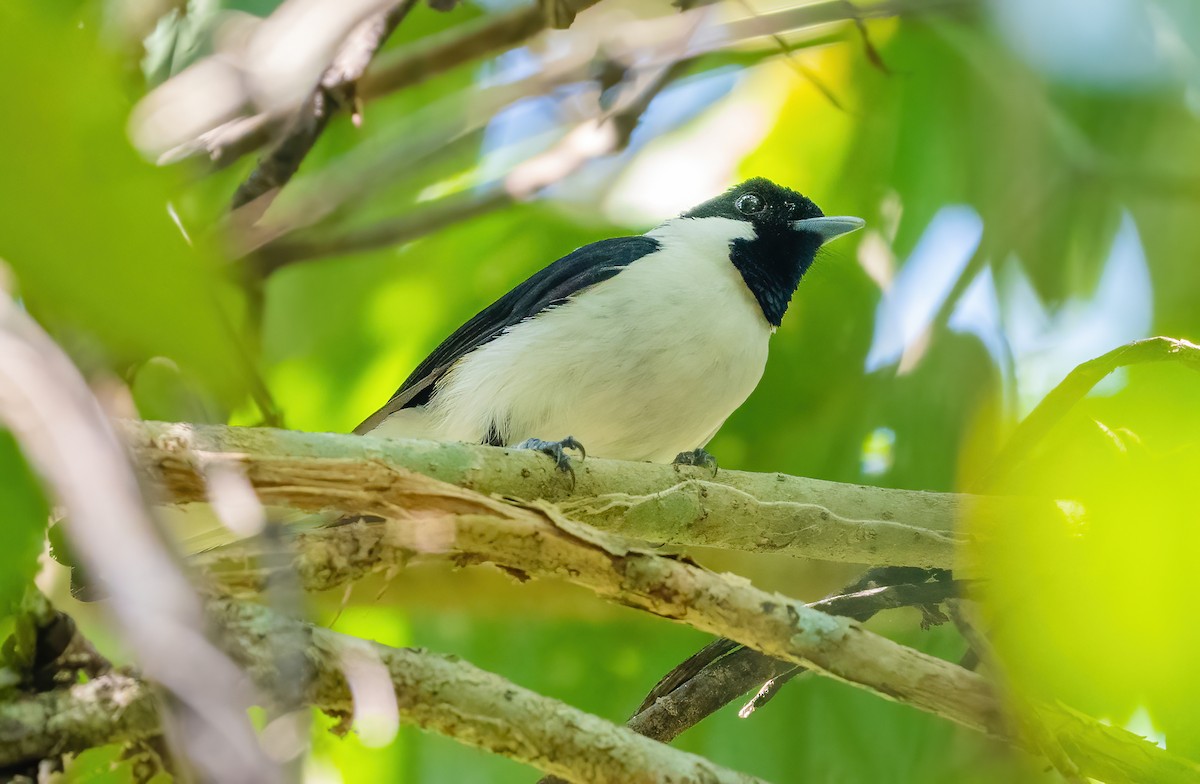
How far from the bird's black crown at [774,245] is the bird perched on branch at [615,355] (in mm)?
10

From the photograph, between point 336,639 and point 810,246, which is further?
point 810,246

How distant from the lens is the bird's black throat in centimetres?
367

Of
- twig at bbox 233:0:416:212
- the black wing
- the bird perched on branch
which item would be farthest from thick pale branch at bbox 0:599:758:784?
twig at bbox 233:0:416:212

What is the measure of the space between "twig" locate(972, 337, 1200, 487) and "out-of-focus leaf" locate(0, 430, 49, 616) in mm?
2186

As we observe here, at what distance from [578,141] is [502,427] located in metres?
1.10

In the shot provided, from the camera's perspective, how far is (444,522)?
6.60 feet

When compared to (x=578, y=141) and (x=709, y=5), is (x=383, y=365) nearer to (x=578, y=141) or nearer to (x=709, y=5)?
(x=578, y=141)

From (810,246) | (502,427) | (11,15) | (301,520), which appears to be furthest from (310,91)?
(11,15)

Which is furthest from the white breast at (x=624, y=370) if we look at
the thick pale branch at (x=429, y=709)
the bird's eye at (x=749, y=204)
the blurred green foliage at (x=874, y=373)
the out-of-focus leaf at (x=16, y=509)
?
the out-of-focus leaf at (x=16, y=509)

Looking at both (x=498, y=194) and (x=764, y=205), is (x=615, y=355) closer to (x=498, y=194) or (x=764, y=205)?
(x=498, y=194)

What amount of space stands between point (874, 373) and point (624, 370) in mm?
824

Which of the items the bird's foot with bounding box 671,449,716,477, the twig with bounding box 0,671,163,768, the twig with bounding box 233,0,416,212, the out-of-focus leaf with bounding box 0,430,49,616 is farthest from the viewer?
the twig with bounding box 233,0,416,212

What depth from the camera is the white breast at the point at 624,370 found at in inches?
128

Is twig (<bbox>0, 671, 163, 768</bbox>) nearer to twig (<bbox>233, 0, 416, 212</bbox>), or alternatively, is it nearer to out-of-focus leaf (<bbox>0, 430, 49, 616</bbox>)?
out-of-focus leaf (<bbox>0, 430, 49, 616</bbox>)
